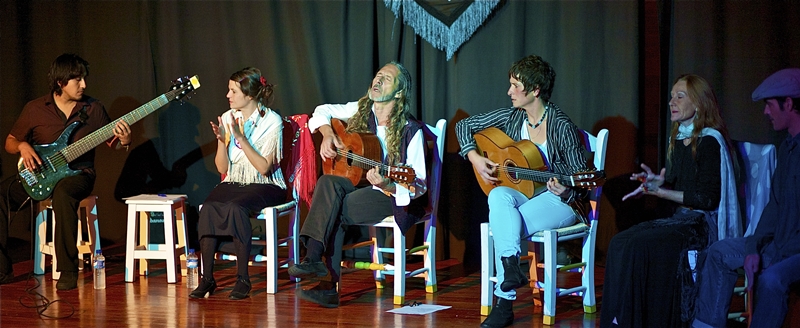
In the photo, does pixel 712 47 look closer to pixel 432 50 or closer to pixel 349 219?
pixel 432 50

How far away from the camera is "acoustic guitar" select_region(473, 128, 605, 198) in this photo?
12.6 feet

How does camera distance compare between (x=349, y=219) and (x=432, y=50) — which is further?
(x=432, y=50)

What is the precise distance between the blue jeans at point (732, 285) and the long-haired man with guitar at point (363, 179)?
4.61ft

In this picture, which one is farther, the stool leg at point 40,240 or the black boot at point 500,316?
the stool leg at point 40,240

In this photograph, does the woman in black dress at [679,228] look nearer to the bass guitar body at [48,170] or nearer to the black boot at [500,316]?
the black boot at [500,316]

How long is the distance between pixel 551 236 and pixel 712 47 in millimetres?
1741

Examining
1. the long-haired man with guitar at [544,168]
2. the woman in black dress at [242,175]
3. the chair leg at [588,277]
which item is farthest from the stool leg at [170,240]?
the chair leg at [588,277]

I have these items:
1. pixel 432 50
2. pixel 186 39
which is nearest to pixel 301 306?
pixel 432 50

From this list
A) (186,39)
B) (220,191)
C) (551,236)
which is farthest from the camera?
(186,39)

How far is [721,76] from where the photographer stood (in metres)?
4.75

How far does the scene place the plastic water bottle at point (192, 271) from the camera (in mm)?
4742

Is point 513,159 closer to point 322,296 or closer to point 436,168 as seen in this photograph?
point 436,168

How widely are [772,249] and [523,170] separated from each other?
3.80 ft

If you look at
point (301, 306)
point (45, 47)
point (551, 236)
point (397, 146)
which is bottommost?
point (301, 306)
